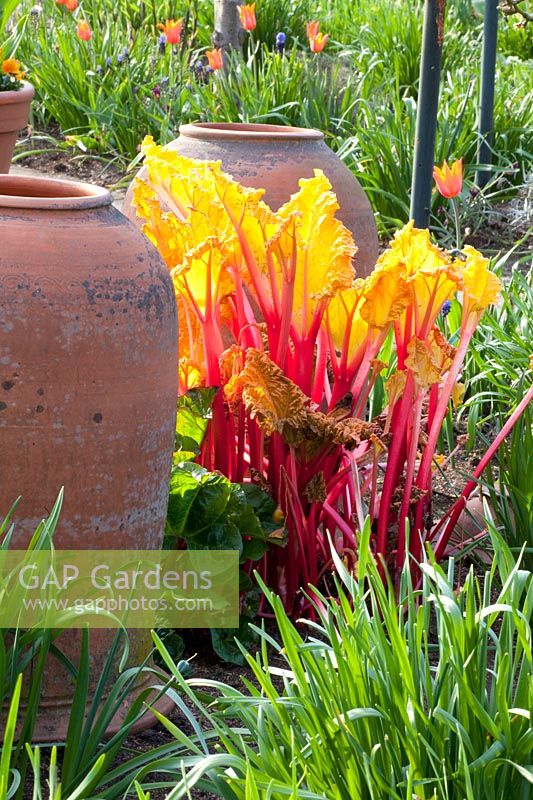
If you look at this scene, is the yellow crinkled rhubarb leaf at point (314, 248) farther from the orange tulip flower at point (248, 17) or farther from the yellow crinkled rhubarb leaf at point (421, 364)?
the orange tulip flower at point (248, 17)

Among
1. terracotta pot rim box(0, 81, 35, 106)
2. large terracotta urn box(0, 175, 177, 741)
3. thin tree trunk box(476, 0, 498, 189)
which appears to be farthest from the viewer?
thin tree trunk box(476, 0, 498, 189)

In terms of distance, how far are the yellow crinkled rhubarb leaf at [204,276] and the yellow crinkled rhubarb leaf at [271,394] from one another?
226 millimetres

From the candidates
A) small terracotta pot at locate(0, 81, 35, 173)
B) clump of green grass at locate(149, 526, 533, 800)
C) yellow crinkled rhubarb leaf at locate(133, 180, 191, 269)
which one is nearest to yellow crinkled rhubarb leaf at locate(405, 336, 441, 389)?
yellow crinkled rhubarb leaf at locate(133, 180, 191, 269)

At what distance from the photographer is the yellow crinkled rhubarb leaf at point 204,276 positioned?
2.35 meters

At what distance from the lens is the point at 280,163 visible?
3.00m

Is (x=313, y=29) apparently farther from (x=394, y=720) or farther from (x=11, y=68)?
(x=394, y=720)

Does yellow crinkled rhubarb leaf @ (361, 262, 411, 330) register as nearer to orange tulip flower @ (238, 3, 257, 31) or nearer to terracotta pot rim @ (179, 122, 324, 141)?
terracotta pot rim @ (179, 122, 324, 141)

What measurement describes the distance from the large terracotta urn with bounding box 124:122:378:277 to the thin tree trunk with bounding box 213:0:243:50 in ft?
16.1

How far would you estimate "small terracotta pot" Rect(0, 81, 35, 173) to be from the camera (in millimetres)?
4105

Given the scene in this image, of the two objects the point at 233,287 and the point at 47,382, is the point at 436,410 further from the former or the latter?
the point at 47,382

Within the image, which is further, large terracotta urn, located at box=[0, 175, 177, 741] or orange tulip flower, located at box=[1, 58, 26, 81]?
orange tulip flower, located at box=[1, 58, 26, 81]

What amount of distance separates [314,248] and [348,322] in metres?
0.18

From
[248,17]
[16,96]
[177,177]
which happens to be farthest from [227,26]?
[177,177]

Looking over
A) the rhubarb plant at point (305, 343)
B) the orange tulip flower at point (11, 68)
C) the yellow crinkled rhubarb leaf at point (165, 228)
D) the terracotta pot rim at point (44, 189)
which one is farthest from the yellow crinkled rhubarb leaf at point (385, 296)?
the orange tulip flower at point (11, 68)
